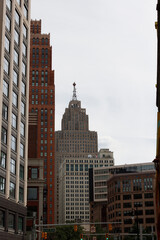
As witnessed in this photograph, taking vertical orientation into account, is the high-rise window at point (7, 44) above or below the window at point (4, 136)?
above

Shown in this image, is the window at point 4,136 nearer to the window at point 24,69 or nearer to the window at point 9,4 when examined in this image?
the window at point 24,69

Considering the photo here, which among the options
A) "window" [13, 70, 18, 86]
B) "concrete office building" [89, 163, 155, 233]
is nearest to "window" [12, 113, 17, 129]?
"window" [13, 70, 18, 86]

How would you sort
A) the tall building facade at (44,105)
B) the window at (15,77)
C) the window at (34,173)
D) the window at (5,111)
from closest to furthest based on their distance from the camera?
1. the window at (5,111)
2. the window at (15,77)
3. the window at (34,173)
4. the tall building facade at (44,105)

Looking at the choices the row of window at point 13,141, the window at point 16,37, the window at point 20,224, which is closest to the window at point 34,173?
the row of window at point 13,141

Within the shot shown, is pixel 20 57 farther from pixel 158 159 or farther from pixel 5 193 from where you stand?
pixel 158 159

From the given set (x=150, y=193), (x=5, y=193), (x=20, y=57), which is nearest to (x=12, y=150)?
(x=5, y=193)

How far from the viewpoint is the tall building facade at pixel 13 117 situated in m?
58.6

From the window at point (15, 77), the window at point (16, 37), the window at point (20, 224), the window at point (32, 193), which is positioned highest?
the window at point (16, 37)

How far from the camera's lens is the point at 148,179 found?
161000 mm

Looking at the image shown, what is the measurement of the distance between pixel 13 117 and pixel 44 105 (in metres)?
116

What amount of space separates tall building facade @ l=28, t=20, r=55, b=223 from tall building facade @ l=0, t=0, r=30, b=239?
3937 inches

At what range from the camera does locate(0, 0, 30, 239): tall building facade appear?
192 ft

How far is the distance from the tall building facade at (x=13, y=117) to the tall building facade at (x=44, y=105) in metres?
100.0

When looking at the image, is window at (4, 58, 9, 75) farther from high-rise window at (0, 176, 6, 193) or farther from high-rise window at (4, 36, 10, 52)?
high-rise window at (0, 176, 6, 193)
